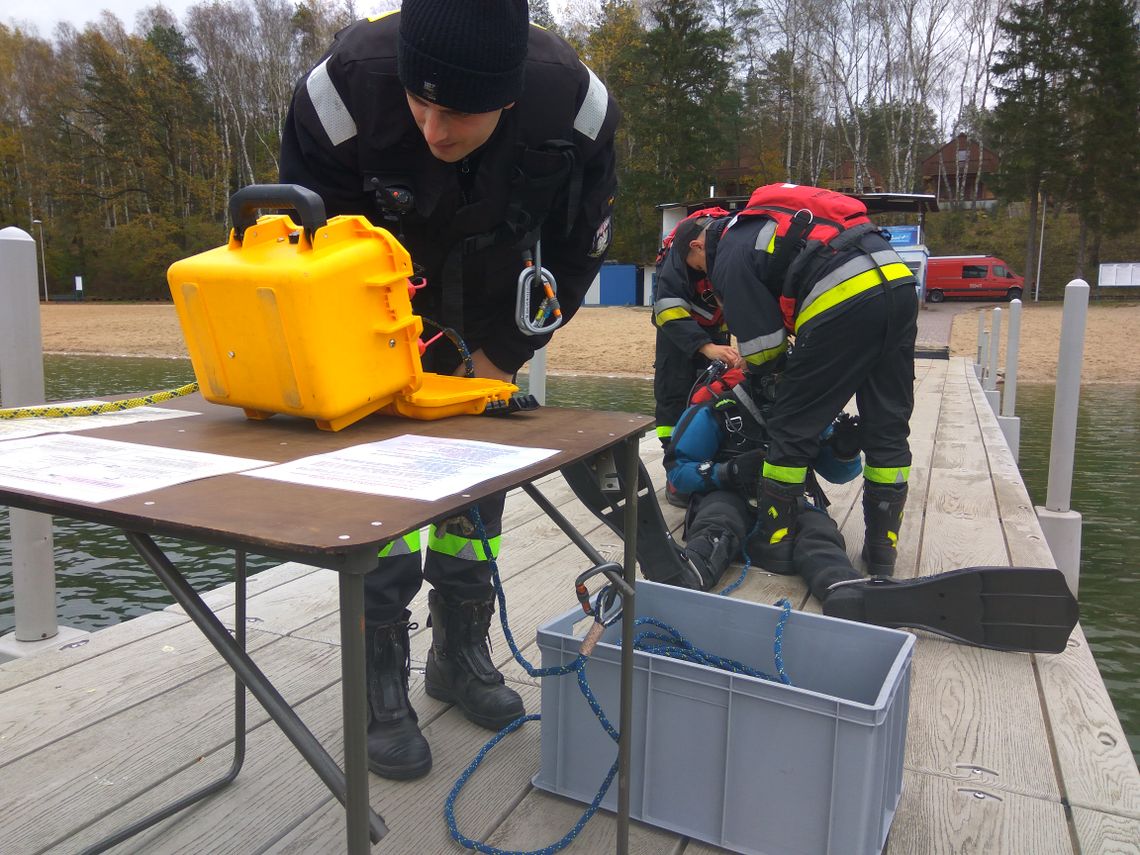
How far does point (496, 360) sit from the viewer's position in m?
2.22

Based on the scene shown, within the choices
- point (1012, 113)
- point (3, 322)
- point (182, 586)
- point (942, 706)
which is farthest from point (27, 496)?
point (1012, 113)

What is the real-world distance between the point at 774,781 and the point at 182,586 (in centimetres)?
111

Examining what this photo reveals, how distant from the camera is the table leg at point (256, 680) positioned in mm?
1000

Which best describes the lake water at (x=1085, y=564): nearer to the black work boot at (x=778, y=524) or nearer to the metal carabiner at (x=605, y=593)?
the black work boot at (x=778, y=524)

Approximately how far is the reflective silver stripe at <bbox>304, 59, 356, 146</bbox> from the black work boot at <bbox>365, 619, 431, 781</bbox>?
104 cm

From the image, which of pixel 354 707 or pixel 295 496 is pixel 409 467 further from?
pixel 354 707

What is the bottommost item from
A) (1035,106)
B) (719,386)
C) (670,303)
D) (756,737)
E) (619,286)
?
(756,737)

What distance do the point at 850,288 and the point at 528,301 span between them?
4.67 ft

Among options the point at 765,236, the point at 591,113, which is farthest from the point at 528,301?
the point at 765,236

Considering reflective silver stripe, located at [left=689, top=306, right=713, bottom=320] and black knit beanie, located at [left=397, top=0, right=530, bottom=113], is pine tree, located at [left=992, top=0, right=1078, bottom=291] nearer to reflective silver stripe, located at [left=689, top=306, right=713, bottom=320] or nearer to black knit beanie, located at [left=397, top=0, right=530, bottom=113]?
reflective silver stripe, located at [left=689, top=306, right=713, bottom=320]

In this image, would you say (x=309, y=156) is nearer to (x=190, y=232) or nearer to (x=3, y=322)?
(x=3, y=322)

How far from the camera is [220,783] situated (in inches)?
72.3

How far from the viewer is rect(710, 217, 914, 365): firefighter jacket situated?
9.77 ft

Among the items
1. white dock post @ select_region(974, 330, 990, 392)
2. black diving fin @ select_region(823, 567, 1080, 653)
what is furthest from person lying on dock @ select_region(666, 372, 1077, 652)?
white dock post @ select_region(974, 330, 990, 392)
